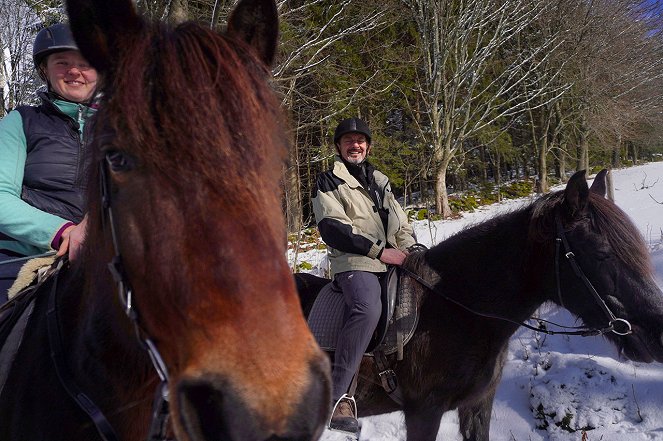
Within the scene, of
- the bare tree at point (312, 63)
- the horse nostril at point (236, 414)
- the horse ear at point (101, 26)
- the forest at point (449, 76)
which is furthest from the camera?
the forest at point (449, 76)

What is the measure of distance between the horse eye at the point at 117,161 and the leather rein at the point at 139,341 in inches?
2.5

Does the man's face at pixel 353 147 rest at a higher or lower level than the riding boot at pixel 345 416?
higher

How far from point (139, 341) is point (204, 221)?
41cm

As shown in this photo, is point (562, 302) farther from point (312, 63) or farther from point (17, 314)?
point (312, 63)

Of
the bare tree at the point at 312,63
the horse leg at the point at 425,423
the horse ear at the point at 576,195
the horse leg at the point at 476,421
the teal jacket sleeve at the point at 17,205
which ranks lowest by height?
the horse leg at the point at 476,421

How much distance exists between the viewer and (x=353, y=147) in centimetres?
420

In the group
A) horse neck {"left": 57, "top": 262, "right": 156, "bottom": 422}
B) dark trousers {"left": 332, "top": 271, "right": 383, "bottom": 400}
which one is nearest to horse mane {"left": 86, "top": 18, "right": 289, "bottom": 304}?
horse neck {"left": 57, "top": 262, "right": 156, "bottom": 422}

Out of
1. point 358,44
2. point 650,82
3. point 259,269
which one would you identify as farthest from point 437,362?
point 650,82

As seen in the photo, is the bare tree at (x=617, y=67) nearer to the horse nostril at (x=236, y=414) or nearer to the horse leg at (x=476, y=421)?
the horse leg at (x=476, y=421)

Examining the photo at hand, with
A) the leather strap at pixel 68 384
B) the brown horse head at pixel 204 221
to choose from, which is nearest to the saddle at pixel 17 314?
the leather strap at pixel 68 384

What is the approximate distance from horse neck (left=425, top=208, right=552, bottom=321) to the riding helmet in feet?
9.91

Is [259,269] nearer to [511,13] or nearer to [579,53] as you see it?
[511,13]

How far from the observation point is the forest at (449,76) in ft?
38.0

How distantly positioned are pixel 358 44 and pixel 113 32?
1439 cm
